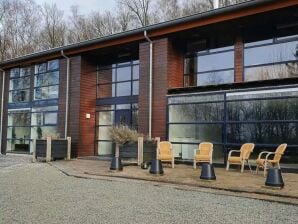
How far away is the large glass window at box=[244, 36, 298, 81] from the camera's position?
1314cm

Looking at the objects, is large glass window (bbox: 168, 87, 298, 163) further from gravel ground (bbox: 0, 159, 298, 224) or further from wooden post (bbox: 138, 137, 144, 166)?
gravel ground (bbox: 0, 159, 298, 224)

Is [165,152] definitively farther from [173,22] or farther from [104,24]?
[104,24]

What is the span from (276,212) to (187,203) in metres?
1.51

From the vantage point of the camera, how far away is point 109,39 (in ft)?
54.4

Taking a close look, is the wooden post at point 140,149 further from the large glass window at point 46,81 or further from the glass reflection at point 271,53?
the large glass window at point 46,81

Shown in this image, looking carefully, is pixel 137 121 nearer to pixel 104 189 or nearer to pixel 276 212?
pixel 104 189

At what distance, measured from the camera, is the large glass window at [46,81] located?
1930 centimetres

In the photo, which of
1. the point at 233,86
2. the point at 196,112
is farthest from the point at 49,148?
the point at 233,86

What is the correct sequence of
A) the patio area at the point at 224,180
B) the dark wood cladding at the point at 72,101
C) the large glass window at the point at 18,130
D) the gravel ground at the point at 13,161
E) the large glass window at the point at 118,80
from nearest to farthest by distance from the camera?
1. the patio area at the point at 224,180
2. the gravel ground at the point at 13,161
3. the large glass window at the point at 118,80
4. the dark wood cladding at the point at 72,101
5. the large glass window at the point at 18,130

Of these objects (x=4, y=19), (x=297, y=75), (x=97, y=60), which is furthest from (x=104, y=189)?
(x=4, y=19)

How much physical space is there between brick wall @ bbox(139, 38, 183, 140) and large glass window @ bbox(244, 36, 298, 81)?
8.67ft

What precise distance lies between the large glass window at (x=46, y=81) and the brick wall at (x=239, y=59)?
28.7ft

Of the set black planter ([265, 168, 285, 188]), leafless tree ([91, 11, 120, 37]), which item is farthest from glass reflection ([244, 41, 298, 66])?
leafless tree ([91, 11, 120, 37])

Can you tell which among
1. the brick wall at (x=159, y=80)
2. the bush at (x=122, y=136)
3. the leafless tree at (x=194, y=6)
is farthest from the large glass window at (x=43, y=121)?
the leafless tree at (x=194, y=6)
